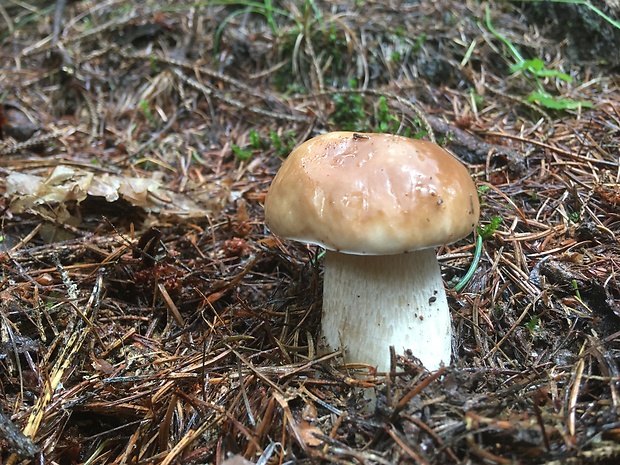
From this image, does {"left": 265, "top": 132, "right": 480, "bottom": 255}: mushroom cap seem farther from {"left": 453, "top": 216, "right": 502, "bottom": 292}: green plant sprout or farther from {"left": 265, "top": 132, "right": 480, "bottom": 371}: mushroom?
{"left": 453, "top": 216, "right": 502, "bottom": 292}: green plant sprout

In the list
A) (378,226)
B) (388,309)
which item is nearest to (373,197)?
(378,226)

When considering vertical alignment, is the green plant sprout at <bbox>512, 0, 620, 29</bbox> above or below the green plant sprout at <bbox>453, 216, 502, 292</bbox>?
above

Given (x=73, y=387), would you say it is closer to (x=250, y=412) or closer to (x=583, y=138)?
(x=250, y=412)

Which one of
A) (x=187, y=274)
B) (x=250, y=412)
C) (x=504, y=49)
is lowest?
(x=187, y=274)

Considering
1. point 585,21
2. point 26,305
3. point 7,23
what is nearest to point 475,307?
point 26,305

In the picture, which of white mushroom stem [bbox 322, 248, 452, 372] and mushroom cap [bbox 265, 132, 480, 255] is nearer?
mushroom cap [bbox 265, 132, 480, 255]

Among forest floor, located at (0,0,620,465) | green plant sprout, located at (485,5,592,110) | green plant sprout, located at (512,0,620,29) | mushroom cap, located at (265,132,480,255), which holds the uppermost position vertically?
green plant sprout, located at (512,0,620,29)

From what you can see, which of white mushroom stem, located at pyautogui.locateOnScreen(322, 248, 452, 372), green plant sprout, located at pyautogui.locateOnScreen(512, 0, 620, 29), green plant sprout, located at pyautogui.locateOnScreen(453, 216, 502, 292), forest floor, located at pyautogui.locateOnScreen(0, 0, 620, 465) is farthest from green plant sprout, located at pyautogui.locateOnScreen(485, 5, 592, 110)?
white mushroom stem, located at pyautogui.locateOnScreen(322, 248, 452, 372)

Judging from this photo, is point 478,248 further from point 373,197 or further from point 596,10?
point 596,10
